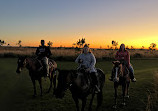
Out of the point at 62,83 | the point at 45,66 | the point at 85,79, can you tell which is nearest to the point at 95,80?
the point at 85,79

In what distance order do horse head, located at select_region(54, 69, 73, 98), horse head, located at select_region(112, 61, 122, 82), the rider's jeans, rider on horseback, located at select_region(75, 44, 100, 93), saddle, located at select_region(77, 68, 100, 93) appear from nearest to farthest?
horse head, located at select_region(54, 69, 73, 98) < saddle, located at select_region(77, 68, 100, 93) < rider on horseback, located at select_region(75, 44, 100, 93) < horse head, located at select_region(112, 61, 122, 82) < the rider's jeans

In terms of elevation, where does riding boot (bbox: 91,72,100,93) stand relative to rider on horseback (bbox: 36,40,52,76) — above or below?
below

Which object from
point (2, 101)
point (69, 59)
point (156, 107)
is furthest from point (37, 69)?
point (69, 59)

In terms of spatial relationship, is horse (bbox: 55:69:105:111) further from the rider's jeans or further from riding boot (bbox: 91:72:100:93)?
the rider's jeans

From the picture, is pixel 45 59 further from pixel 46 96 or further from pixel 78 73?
pixel 78 73

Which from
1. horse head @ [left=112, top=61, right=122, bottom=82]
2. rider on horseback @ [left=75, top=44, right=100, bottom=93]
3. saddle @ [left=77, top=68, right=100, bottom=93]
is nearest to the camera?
saddle @ [left=77, top=68, right=100, bottom=93]

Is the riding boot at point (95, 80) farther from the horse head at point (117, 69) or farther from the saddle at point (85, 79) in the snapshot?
the horse head at point (117, 69)

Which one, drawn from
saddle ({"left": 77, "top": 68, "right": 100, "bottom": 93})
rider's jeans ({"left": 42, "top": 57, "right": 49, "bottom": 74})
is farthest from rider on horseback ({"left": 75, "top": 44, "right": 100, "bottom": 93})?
rider's jeans ({"left": 42, "top": 57, "right": 49, "bottom": 74})

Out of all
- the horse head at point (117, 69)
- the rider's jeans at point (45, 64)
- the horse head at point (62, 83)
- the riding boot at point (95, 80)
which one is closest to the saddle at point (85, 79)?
the riding boot at point (95, 80)

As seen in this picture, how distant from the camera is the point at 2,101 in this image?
8430 mm

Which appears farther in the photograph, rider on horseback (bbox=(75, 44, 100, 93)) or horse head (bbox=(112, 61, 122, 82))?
horse head (bbox=(112, 61, 122, 82))

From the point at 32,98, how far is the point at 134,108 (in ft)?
18.0

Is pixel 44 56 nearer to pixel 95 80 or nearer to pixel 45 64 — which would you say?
pixel 45 64

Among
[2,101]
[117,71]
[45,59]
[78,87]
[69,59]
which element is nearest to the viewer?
[78,87]
